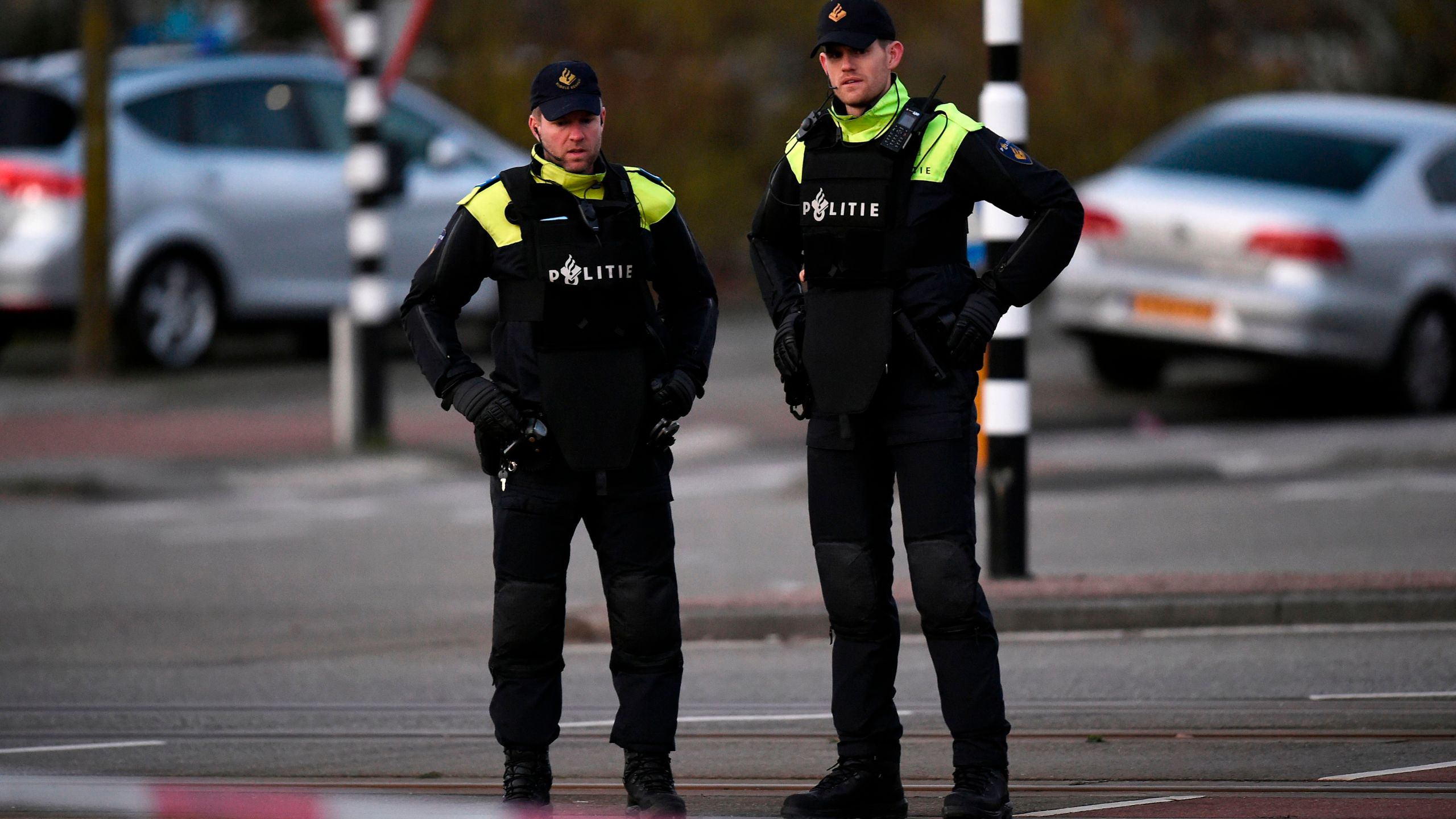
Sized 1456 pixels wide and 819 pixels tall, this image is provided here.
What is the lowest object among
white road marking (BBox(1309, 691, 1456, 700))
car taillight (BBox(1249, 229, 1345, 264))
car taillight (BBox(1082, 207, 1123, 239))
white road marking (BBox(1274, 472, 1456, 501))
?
white road marking (BBox(1309, 691, 1456, 700))

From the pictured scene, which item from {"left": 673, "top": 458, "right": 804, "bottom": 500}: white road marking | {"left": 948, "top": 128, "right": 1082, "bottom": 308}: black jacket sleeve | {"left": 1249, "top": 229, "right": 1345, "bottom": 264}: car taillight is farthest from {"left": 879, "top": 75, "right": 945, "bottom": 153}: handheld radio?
{"left": 1249, "top": 229, "right": 1345, "bottom": 264}: car taillight

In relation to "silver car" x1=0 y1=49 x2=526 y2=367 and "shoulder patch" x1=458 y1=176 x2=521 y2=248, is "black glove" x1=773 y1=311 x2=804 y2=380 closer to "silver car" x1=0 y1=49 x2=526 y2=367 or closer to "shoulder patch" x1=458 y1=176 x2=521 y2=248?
"shoulder patch" x1=458 y1=176 x2=521 y2=248

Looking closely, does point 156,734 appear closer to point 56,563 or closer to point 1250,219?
point 56,563

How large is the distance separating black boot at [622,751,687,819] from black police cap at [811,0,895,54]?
5.61ft

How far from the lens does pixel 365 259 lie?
13.1 metres

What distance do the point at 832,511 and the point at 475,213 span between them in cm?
110

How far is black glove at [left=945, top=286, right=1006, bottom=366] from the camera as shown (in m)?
5.39

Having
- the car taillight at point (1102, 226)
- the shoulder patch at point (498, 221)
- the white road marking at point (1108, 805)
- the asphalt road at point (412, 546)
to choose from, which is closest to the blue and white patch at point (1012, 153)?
the shoulder patch at point (498, 221)

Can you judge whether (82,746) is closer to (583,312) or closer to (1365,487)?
(583,312)

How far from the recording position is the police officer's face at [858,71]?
5426 mm

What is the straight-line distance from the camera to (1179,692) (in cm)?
713

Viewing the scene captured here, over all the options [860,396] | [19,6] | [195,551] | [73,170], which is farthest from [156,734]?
[19,6]

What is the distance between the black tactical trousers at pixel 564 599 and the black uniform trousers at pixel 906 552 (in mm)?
391

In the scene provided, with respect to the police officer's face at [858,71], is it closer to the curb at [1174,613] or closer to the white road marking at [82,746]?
the white road marking at [82,746]
